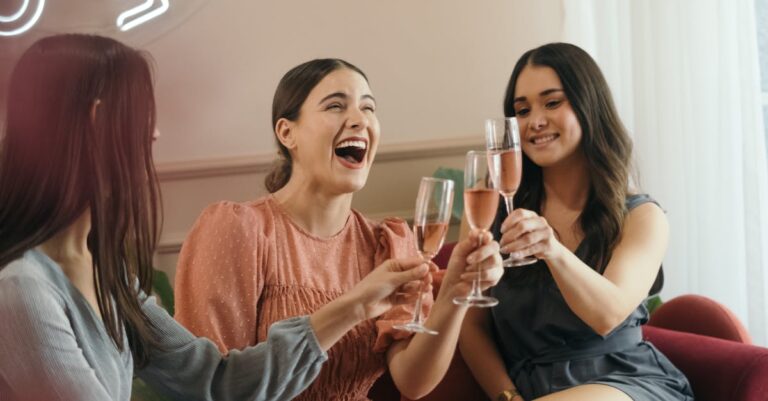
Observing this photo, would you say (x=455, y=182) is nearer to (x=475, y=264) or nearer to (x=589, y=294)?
(x=589, y=294)

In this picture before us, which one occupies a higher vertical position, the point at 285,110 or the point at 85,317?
the point at 285,110

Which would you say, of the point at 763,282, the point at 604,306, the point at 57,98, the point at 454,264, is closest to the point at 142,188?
the point at 57,98

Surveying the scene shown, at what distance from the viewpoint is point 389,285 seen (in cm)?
142

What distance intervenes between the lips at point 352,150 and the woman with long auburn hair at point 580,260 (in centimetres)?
32

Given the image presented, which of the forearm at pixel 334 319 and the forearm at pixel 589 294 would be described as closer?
the forearm at pixel 334 319

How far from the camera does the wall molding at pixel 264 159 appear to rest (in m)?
2.57

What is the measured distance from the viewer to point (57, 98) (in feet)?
3.53

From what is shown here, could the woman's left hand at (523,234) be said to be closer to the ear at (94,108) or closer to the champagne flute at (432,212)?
the champagne flute at (432,212)

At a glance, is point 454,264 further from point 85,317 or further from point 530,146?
point 85,317

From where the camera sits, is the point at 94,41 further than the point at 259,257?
No

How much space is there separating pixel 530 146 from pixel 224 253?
2.30 ft

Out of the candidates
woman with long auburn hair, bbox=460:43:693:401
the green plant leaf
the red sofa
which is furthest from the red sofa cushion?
the green plant leaf

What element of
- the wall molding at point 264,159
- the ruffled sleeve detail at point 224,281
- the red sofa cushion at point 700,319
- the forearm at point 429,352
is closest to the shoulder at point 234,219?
the ruffled sleeve detail at point 224,281

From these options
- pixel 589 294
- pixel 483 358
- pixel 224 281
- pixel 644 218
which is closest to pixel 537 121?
pixel 644 218
